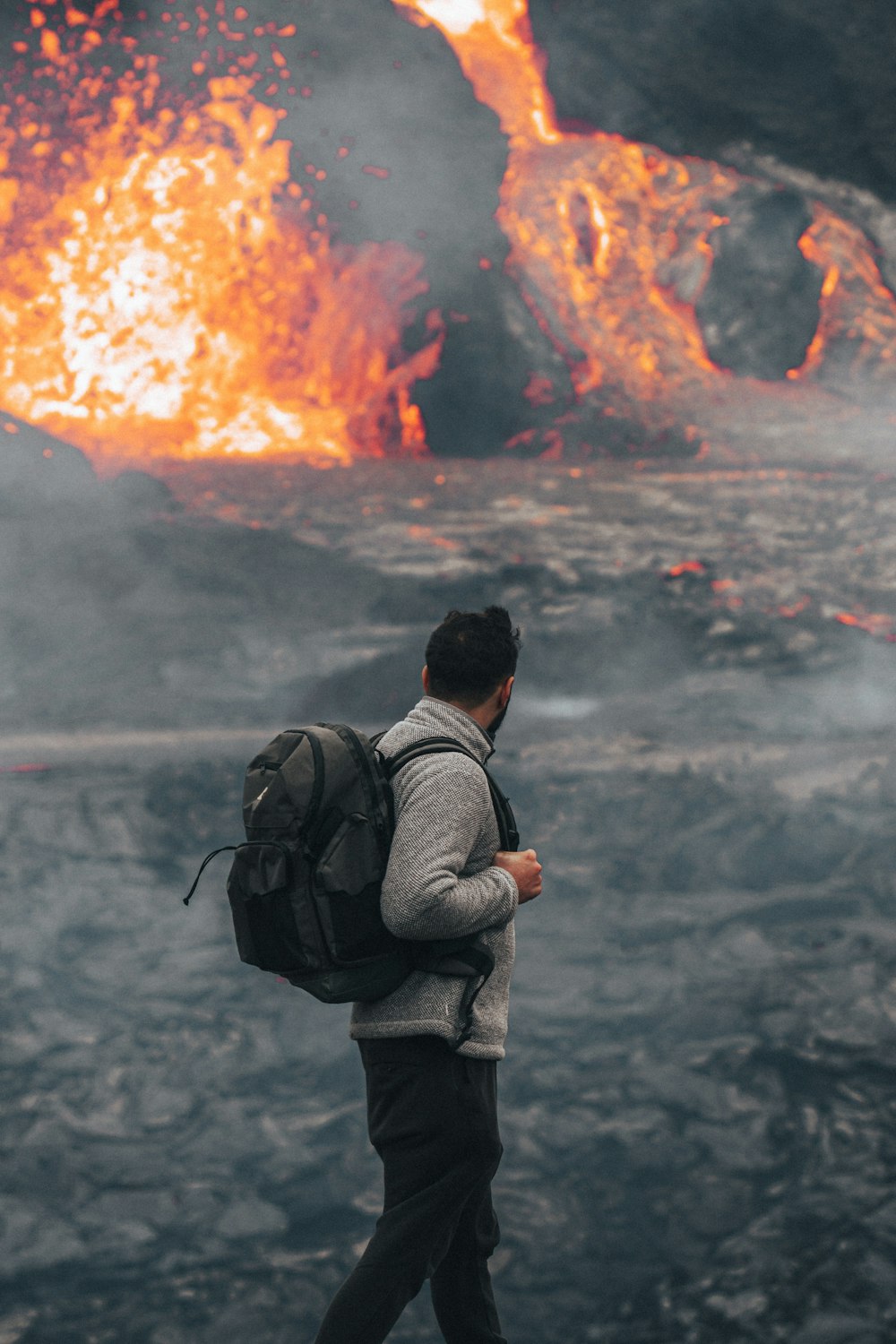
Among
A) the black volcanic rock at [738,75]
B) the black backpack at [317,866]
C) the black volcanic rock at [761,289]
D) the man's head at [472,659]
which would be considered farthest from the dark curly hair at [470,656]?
the black volcanic rock at [761,289]

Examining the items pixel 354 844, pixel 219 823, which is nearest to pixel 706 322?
pixel 219 823

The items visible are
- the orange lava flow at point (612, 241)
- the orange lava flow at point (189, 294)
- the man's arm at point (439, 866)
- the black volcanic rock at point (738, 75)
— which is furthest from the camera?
the orange lava flow at point (612, 241)

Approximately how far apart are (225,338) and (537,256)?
9.96 ft

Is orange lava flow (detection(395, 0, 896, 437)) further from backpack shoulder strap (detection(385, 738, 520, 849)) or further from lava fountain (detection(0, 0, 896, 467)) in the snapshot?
backpack shoulder strap (detection(385, 738, 520, 849))

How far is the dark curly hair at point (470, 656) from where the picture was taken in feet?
6.06

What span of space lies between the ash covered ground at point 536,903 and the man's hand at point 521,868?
1925mm

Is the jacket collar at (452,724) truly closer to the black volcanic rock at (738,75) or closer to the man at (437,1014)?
the man at (437,1014)

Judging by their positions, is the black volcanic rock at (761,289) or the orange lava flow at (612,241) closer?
the orange lava flow at (612,241)

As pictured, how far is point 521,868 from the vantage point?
6.00 feet

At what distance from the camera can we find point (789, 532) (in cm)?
971

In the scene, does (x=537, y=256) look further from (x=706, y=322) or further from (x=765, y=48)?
(x=765, y=48)

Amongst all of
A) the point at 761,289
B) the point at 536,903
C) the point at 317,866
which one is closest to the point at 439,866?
the point at 317,866

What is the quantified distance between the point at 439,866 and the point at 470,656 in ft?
1.22

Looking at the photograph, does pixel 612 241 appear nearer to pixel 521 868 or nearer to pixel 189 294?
pixel 189 294
